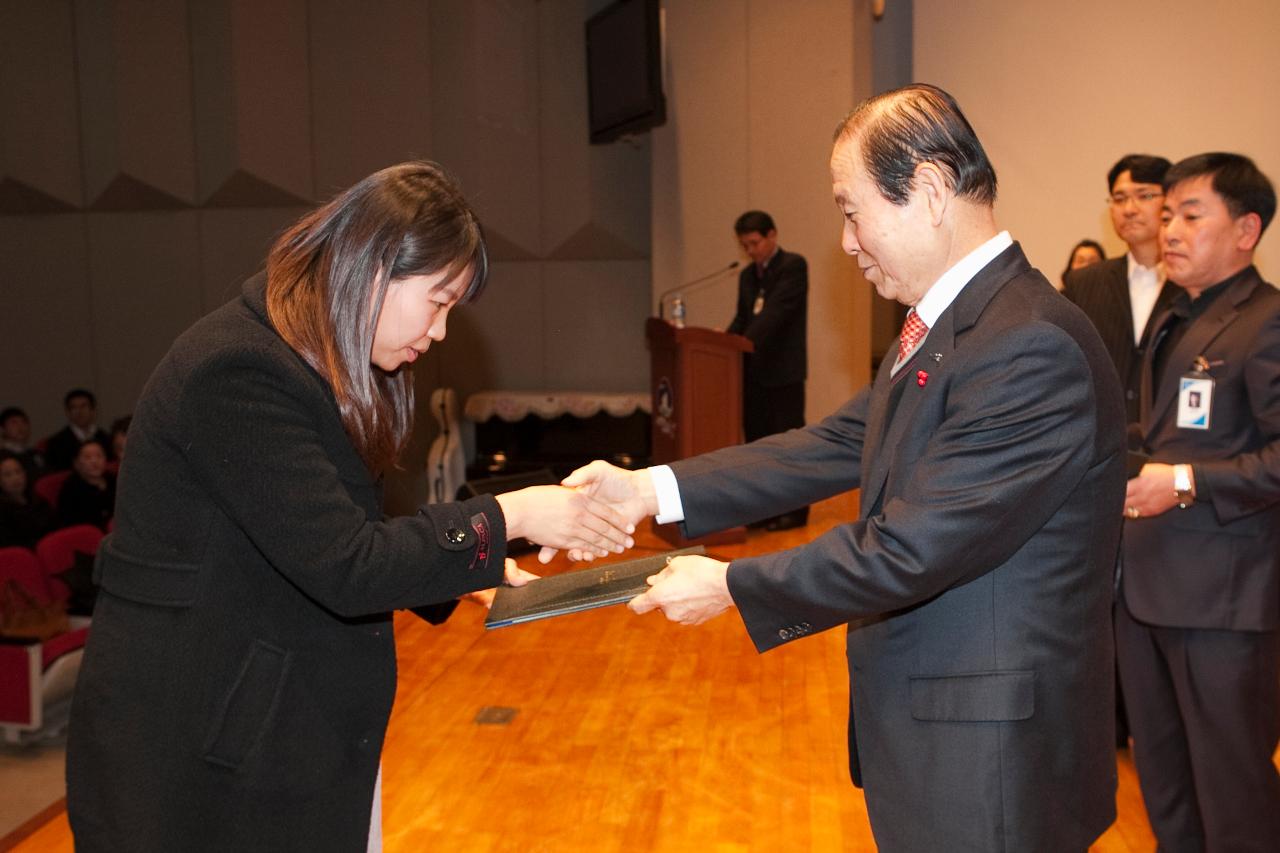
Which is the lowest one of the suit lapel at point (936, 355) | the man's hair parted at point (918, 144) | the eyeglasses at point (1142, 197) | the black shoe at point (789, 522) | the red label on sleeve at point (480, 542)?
the black shoe at point (789, 522)

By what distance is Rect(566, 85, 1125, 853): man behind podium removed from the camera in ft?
4.78

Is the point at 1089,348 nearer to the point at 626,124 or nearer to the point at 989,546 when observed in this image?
the point at 989,546

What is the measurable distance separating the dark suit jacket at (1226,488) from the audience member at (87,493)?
4912mm

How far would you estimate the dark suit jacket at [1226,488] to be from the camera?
7.76 feet

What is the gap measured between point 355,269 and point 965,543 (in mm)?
845

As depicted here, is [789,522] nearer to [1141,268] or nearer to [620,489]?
[1141,268]

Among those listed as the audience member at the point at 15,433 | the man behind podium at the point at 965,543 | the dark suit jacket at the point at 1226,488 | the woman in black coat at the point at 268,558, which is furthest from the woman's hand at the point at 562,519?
the audience member at the point at 15,433

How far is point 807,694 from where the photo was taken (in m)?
4.02

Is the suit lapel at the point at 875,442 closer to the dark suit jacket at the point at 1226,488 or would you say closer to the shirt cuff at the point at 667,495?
the shirt cuff at the point at 667,495

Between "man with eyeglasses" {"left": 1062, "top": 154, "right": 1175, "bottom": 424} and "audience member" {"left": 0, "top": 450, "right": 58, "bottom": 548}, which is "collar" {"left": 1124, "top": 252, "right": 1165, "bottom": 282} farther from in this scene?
"audience member" {"left": 0, "top": 450, "right": 58, "bottom": 548}

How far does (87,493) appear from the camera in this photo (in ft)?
18.7

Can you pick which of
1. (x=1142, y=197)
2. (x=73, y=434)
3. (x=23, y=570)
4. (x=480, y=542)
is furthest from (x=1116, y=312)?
(x=73, y=434)

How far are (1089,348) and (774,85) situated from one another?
21.8 ft

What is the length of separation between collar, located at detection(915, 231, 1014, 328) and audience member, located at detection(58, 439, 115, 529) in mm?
5099
